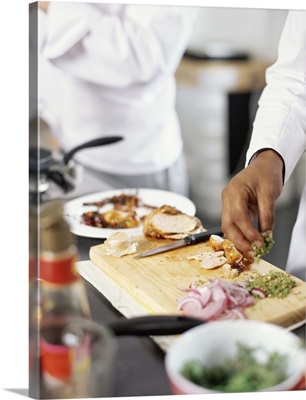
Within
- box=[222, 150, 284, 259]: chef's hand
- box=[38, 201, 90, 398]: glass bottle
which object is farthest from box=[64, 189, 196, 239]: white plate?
box=[38, 201, 90, 398]: glass bottle

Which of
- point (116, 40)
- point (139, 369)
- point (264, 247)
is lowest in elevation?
point (139, 369)

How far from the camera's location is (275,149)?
1.31 meters

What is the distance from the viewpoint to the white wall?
51.4 inches

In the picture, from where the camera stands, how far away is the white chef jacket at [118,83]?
154cm

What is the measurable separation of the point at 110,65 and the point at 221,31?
0.32 metres

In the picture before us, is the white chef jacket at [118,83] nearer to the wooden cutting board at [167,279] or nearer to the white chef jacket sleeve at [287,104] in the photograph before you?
the white chef jacket sleeve at [287,104]

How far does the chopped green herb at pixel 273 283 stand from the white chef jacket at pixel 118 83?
568mm

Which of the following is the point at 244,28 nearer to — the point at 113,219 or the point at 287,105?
the point at 287,105

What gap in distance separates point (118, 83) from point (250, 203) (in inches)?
23.1

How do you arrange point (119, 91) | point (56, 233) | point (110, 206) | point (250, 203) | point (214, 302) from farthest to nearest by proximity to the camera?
point (119, 91)
point (110, 206)
point (250, 203)
point (214, 302)
point (56, 233)

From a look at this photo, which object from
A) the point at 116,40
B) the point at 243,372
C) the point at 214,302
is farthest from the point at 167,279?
the point at 116,40

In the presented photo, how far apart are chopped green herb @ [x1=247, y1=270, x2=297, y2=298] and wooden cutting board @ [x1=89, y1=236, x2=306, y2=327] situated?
0.03ft

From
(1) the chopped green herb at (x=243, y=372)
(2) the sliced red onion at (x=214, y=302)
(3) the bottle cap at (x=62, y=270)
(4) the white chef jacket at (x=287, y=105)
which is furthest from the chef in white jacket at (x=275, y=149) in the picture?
(3) the bottle cap at (x=62, y=270)

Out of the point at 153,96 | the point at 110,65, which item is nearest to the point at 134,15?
the point at 110,65
